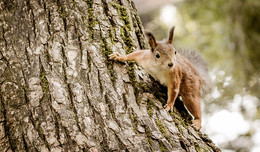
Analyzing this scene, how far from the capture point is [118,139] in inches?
65.3

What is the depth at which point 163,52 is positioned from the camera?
2369mm

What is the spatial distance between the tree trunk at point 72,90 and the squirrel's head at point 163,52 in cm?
29

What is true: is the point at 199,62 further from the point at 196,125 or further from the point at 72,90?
the point at 72,90

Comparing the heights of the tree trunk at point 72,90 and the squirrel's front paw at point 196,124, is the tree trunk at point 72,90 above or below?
below

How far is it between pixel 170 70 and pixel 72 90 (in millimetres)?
1022

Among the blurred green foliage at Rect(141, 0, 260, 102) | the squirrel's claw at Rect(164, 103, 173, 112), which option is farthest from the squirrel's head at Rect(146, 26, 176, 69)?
the blurred green foliage at Rect(141, 0, 260, 102)

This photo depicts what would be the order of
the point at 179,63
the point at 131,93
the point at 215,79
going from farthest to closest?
the point at 215,79 → the point at 179,63 → the point at 131,93

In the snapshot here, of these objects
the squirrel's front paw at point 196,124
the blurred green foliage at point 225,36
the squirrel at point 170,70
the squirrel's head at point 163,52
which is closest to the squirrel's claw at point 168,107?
the squirrel at point 170,70

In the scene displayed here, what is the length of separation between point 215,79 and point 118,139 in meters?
2.65

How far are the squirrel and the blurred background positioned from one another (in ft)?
2.11

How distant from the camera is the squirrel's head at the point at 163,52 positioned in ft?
7.64

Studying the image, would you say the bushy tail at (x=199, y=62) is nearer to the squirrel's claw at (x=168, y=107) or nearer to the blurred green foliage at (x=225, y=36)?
the blurred green foliage at (x=225, y=36)

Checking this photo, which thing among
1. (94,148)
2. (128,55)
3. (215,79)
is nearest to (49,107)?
(94,148)

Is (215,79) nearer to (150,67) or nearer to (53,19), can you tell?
(150,67)
